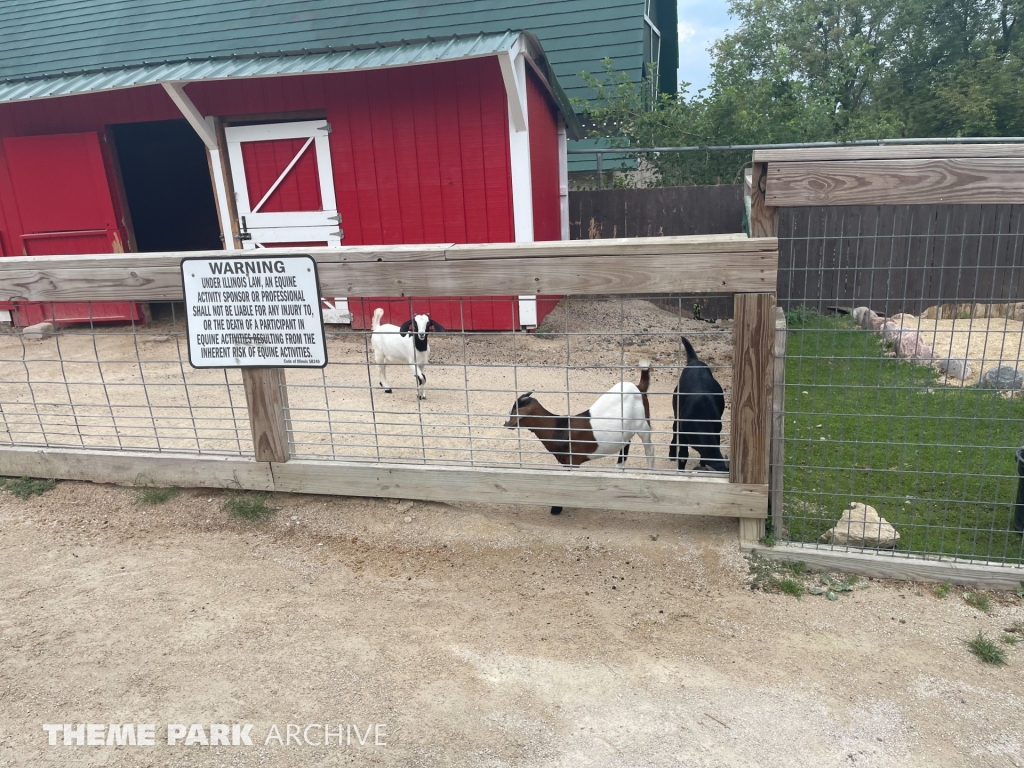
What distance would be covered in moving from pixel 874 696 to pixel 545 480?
159 cm

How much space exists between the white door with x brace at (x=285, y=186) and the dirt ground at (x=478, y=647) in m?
5.42

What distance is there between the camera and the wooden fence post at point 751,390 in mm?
2916

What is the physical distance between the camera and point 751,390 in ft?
9.89

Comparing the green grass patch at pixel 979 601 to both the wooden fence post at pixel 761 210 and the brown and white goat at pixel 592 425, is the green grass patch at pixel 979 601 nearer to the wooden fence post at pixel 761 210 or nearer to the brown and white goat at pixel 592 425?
the brown and white goat at pixel 592 425

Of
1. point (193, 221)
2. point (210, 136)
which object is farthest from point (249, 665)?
point (193, 221)

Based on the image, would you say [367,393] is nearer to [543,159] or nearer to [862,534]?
[862,534]

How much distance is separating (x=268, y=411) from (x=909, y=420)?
170 inches

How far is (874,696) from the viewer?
235 cm

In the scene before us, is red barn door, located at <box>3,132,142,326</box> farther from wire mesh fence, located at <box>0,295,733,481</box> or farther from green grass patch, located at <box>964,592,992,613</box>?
green grass patch, located at <box>964,592,992,613</box>

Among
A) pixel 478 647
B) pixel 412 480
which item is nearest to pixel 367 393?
pixel 412 480

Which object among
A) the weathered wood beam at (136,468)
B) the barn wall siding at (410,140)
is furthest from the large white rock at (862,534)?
the barn wall siding at (410,140)

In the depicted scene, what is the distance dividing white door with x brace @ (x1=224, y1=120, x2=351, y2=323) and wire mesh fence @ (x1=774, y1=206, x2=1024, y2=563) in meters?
5.38

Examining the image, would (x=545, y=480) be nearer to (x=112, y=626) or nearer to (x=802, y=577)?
(x=802, y=577)

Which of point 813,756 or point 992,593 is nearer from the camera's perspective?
point 813,756
